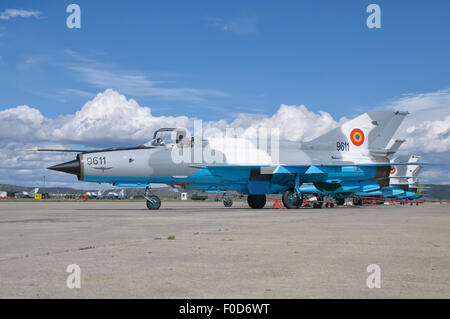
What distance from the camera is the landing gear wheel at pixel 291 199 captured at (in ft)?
78.7

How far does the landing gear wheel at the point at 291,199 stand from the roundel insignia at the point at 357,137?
18.1 feet

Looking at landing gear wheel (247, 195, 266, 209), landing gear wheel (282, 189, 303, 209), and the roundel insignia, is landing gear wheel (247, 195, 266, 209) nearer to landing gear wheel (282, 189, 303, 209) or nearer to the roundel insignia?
landing gear wheel (282, 189, 303, 209)

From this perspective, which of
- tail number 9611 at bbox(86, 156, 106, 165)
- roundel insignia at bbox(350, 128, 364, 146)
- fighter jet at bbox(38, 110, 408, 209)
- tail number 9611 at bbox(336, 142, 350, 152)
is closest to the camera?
tail number 9611 at bbox(86, 156, 106, 165)

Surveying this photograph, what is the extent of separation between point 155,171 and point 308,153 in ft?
29.1

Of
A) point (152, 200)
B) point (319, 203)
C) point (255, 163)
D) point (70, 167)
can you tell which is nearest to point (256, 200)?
point (255, 163)

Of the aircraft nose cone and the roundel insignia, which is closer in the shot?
the aircraft nose cone

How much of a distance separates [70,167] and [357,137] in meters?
16.2

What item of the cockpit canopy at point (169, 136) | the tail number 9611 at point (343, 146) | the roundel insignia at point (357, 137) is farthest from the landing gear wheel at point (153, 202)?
the roundel insignia at point (357, 137)

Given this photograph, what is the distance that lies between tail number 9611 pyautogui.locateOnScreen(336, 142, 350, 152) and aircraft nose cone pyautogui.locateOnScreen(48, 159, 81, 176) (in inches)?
574

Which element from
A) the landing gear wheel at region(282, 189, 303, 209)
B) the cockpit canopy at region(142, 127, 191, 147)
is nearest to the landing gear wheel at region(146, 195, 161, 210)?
the cockpit canopy at region(142, 127, 191, 147)

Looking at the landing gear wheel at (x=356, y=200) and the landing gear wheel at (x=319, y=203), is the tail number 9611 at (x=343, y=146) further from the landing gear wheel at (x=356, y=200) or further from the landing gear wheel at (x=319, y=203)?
the landing gear wheel at (x=356, y=200)

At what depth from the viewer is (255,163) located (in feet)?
76.6

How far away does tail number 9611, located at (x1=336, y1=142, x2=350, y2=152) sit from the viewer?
2658 centimetres
